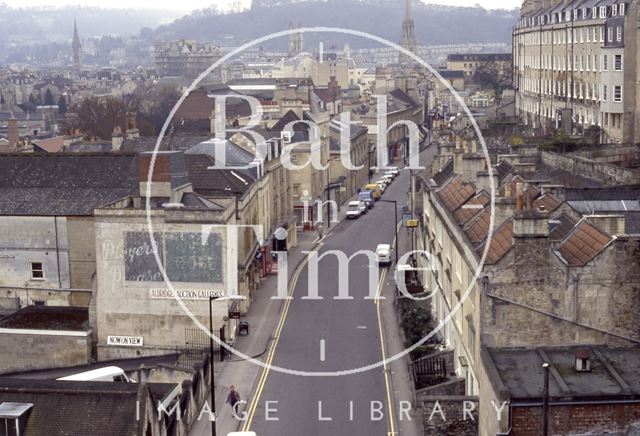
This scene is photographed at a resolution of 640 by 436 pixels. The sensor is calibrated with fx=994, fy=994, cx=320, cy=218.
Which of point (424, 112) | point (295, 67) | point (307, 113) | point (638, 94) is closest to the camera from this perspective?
point (638, 94)

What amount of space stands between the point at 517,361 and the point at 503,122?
5773 cm

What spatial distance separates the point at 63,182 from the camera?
156 feet

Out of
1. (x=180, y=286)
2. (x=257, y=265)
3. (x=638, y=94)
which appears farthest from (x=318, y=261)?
(x=638, y=94)

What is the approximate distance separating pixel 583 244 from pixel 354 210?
4161 centimetres

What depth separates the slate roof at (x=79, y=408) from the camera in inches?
1021

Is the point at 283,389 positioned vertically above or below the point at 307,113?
below

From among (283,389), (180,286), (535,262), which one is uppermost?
(535,262)

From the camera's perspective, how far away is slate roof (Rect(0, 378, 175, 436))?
25922 millimetres

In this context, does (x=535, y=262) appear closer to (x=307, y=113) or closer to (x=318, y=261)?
(x=318, y=261)

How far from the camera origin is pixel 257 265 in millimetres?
49469

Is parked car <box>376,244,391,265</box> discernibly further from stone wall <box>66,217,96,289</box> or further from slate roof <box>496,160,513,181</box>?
stone wall <box>66,217,96,289</box>

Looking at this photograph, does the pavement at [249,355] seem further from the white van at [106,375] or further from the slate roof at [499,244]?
the slate roof at [499,244]

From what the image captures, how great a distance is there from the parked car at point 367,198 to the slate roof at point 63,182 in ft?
91.4

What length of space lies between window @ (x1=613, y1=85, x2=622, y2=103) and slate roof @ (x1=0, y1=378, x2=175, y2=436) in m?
46.7
